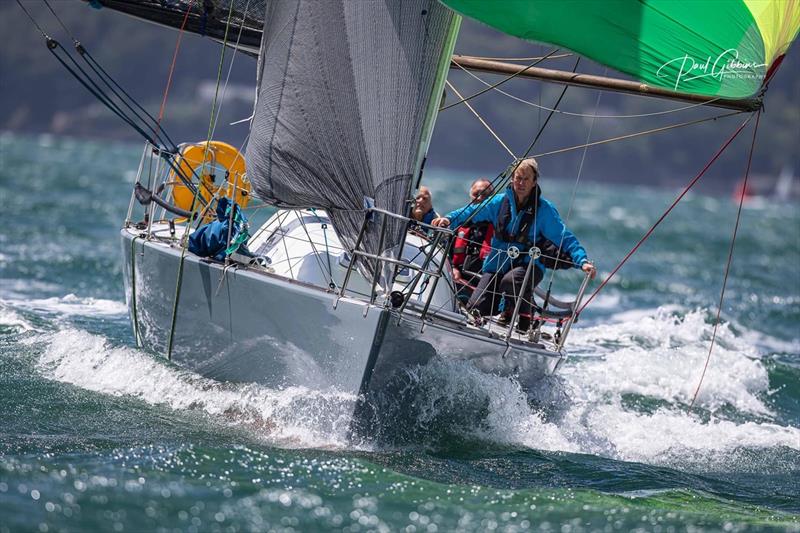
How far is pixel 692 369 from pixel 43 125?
3847 inches

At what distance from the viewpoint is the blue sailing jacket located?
734 cm

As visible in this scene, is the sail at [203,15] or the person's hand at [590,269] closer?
the person's hand at [590,269]

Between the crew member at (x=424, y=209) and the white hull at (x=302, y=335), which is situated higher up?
the crew member at (x=424, y=209)

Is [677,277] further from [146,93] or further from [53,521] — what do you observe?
[146,93]

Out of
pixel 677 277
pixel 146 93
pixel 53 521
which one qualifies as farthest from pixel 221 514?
pixel 146 93

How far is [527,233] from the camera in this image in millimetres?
7352

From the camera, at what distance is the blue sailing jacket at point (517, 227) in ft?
24.1

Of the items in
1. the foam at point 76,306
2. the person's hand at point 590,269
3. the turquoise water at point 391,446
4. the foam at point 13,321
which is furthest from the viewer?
the foam at point 76,306

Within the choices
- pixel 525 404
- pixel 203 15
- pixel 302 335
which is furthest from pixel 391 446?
pixel 203 15

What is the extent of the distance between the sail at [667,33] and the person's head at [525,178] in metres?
1.10

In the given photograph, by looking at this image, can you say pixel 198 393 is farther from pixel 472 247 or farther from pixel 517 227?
pixel 517 227
